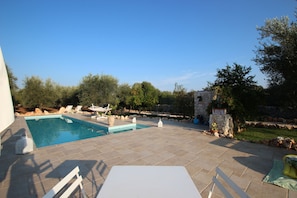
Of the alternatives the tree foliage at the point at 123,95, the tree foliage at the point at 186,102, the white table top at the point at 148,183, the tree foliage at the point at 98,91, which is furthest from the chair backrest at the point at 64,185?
the tree foliage at the point at 123,95

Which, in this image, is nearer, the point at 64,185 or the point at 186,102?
the point at 64,185

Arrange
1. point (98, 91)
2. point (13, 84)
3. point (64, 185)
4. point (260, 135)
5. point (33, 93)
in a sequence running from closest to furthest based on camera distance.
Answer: point (64, 185) → point (260, 135) → point (13, 84) → point (33, 93) → point (98, 91)

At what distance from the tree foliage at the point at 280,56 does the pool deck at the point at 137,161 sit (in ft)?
14.5

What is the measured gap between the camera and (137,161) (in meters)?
4.31

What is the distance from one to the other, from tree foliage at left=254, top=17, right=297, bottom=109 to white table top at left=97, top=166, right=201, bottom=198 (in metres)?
8.40

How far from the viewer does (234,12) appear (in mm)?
9703

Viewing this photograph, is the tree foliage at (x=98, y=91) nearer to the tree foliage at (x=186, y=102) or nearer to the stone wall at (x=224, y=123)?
the tree foliage at (x=186, y=102)

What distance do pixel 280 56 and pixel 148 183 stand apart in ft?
31.3

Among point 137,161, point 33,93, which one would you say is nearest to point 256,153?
point 137,161

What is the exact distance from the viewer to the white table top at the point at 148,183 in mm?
1568

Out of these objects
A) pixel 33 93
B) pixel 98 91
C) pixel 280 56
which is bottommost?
pixel 33 93

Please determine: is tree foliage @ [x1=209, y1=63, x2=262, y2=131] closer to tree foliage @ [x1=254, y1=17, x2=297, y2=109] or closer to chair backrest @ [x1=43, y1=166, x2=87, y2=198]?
tree foliage @ [x1=254, y1=17, x2=297, y2=109]

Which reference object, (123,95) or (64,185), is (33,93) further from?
(64,185)

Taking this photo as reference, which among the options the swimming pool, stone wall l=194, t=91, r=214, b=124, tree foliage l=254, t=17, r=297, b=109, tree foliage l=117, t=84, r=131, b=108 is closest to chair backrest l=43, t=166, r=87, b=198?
the swimming pool
